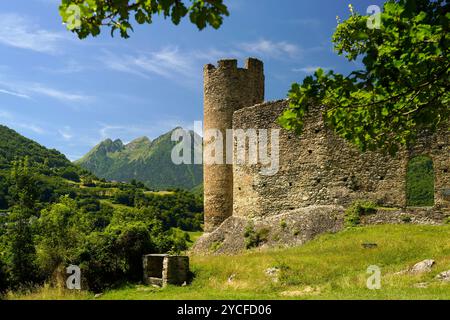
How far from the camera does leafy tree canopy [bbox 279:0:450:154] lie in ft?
23.3

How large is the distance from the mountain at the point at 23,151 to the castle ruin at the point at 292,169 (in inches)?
2906

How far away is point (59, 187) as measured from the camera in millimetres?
93562

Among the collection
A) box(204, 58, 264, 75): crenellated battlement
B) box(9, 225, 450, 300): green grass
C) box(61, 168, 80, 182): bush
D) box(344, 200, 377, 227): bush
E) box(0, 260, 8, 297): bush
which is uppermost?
box(204, 58, 264, 75): crenellated battlement

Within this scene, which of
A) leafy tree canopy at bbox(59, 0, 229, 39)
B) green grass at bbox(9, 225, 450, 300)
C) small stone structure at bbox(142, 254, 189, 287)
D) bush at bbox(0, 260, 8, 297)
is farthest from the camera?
bush at bbox(0, 260, 8, 297)

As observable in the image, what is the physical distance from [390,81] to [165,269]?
10.7m

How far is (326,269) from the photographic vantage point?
49.1 ft

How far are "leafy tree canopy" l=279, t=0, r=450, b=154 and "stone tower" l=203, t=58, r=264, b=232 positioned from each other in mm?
17858

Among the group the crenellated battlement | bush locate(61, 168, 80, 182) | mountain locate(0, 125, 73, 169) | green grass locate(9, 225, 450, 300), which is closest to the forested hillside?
green grass locate(9, 225, 450, 300)

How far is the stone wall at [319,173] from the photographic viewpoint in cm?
1956

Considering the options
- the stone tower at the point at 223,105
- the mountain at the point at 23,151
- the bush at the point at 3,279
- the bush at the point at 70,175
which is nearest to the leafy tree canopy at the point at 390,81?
the bush at the point at 3,279

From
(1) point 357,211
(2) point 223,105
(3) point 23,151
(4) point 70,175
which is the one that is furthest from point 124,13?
(4) point 70,175

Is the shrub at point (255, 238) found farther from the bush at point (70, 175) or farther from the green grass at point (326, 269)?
the bush at point (70, 175)

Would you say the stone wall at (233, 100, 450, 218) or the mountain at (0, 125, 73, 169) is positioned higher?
the mountain at (0, 125, 73, 169)

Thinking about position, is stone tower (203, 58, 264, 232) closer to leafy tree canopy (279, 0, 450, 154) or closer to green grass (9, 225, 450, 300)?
green grass (9, 225, 450, 300)
